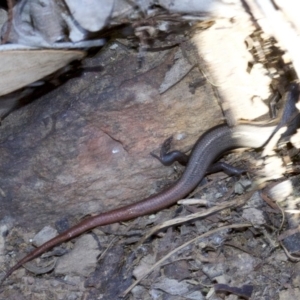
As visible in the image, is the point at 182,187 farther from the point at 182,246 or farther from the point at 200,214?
the point at 182,246

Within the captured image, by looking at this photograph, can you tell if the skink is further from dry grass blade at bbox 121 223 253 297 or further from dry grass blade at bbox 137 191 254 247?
dry grass blade at bbox 121 223 253 297

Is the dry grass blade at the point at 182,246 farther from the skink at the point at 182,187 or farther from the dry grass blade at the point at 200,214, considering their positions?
the skink at the point at 182,187

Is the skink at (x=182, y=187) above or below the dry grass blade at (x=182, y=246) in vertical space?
above

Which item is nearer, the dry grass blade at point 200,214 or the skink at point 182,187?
the dry grass blade at point 200,214

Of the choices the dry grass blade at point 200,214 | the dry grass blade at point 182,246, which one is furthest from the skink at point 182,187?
the dry grass blade at point 182,246

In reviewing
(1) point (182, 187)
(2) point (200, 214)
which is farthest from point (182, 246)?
(1) point (182, 187)

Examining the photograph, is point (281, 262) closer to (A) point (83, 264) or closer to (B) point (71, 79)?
(A) point (83, 264)

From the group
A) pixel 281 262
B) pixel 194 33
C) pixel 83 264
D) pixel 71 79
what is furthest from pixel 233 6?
pixel 83 264

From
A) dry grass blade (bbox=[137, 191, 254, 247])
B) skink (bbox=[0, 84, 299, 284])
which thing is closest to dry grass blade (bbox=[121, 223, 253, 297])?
dry grass blade (bbox=[137, 191, 254, 247])

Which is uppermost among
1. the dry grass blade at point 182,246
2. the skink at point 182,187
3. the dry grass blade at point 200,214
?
the skink at point 182,187
